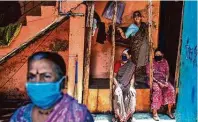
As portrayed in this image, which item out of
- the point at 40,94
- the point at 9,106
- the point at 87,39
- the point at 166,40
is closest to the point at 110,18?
the point at 87,39

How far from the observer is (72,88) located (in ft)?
26.0

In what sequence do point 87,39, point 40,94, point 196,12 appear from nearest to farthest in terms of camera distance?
point 40,94
point 196,12
point 87,39

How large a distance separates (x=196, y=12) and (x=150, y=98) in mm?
3022

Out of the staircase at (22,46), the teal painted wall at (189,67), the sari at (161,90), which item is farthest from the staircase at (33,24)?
the teal painted wall at (189,67)

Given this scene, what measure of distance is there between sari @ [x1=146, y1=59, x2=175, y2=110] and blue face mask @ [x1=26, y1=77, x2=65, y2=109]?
468cm

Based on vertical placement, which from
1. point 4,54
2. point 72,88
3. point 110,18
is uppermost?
point 110,18

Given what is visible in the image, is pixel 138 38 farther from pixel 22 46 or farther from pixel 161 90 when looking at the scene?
pixel 22 46

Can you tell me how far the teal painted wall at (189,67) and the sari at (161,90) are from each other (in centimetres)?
193

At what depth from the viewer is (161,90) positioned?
8039mm

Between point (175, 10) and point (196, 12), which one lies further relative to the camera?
point (175, 10)

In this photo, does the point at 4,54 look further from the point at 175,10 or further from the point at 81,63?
the point at 175,10

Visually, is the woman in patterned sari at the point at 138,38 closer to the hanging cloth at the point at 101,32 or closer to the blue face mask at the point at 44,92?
the hanging cloth at the point at 101,32

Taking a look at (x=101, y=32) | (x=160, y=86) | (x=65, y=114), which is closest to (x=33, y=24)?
(x=101, y=32)

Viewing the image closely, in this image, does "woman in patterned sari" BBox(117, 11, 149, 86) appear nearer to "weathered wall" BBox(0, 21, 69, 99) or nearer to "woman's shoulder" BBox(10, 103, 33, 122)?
"weathered wall" BBox(0, 21, 69, 99)
